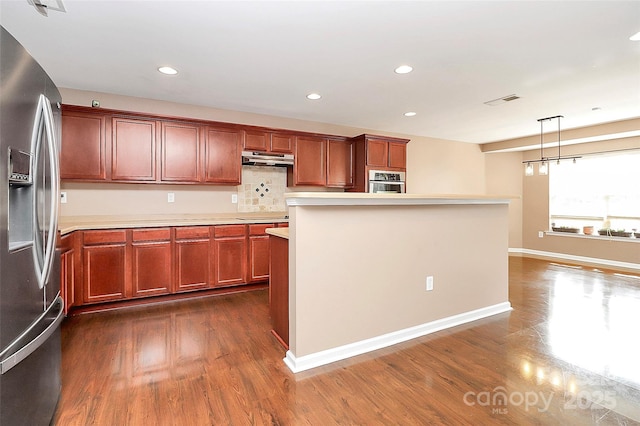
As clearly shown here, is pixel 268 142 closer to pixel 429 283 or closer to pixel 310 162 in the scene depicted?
pixel 310 162

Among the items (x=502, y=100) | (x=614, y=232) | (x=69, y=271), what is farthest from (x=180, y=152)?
(x=614, y=232)

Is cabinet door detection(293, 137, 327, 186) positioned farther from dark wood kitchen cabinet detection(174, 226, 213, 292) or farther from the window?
the window

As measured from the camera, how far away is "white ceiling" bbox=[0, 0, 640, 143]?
2.07 meters

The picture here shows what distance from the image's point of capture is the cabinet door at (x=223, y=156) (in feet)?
13.1

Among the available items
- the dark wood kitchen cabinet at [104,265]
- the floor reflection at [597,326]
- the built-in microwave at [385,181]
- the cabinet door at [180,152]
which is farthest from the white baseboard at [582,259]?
the dark wood kitchen cabinet at [104,265]

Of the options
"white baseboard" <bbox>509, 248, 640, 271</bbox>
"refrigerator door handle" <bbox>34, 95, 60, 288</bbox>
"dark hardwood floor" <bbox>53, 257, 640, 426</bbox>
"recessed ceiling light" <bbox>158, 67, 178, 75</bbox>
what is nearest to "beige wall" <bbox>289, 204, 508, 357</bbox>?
"dark hardwood floor" <bbox>53, 257, 640, 426</bbox>

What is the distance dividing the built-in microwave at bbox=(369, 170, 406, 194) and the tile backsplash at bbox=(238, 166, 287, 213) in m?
1.37

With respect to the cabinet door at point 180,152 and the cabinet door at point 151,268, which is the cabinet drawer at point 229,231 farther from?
the cabinet door at point 180,152

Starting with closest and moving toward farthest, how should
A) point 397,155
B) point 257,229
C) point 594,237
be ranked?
point 257,229
point 397,155
point 594,237

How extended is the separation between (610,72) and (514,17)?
1.74m

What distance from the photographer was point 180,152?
151 inches

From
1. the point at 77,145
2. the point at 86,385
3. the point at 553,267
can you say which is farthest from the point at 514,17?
the point at 553,267

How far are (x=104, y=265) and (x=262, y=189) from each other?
7.10 ft

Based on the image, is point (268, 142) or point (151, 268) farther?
point (268, 142)
